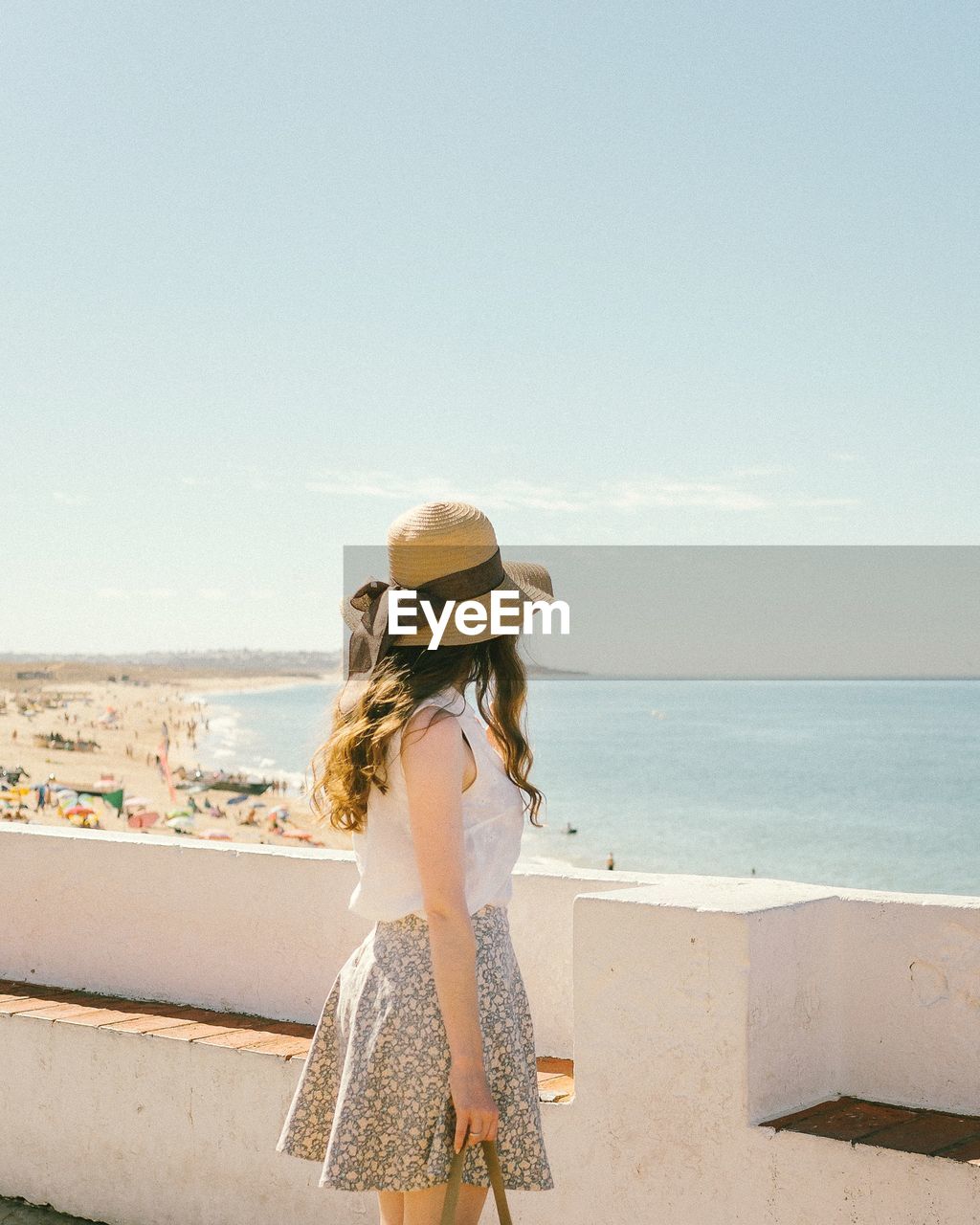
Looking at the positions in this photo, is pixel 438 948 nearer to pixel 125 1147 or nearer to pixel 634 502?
pixel 125 1147

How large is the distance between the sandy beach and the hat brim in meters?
0.33

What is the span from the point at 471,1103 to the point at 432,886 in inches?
11.9

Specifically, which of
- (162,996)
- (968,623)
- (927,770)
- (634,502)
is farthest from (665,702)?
(162,996)

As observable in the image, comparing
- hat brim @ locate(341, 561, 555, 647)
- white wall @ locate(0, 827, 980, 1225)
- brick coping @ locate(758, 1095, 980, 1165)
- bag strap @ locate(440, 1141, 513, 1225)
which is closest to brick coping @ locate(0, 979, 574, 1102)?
white wall @ locate(0, 827, 980, 1225)

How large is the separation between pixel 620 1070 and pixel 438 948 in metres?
1.18

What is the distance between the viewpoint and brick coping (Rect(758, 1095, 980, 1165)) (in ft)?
8.84

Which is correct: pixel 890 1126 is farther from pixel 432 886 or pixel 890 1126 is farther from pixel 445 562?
pixel 445 562

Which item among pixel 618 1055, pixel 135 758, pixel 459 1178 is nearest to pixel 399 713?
pixel 459 1178

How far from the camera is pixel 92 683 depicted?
11775 cm

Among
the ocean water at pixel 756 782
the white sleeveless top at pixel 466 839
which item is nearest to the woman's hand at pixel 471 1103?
the white sleeveless top at pixel 466 839

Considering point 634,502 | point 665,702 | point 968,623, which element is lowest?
point 665,702

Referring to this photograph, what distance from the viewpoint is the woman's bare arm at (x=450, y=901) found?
6.37 feet

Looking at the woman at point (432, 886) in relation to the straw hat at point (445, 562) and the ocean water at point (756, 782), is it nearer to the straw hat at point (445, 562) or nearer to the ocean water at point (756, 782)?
the straw hat at point (445, 562)

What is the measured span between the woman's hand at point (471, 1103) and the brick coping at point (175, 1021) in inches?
49.6
